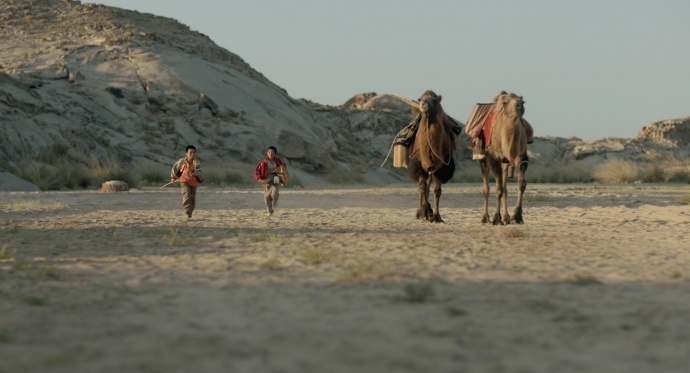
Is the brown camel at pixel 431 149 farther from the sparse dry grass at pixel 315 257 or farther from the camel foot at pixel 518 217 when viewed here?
the sparse dry grass at pixel 315 257

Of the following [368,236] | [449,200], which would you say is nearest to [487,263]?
[368,236]

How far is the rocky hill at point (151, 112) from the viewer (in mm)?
36562

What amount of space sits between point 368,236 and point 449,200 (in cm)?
1054

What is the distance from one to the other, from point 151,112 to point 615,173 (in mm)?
22776

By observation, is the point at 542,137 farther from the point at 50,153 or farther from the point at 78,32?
the point at 50,153

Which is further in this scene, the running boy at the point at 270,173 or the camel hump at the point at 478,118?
the running boy at the point at 270,173

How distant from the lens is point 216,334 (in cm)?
545

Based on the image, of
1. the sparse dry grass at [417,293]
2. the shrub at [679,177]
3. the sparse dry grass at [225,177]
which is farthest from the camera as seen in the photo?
the shrub at [679,177]

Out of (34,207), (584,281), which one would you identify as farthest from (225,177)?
(584,281)

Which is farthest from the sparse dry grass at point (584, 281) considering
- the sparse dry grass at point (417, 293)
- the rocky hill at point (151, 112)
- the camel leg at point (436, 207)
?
the rocky hill at point (151, 112)

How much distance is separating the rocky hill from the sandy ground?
20188 millimetres

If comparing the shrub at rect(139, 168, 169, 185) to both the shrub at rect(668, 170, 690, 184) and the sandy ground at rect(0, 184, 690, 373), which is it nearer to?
the sandy ground at rect(0, 184, 690, 373)

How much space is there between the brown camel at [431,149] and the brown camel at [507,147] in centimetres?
75

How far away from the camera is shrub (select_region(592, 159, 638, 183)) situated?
3553 centimetres
